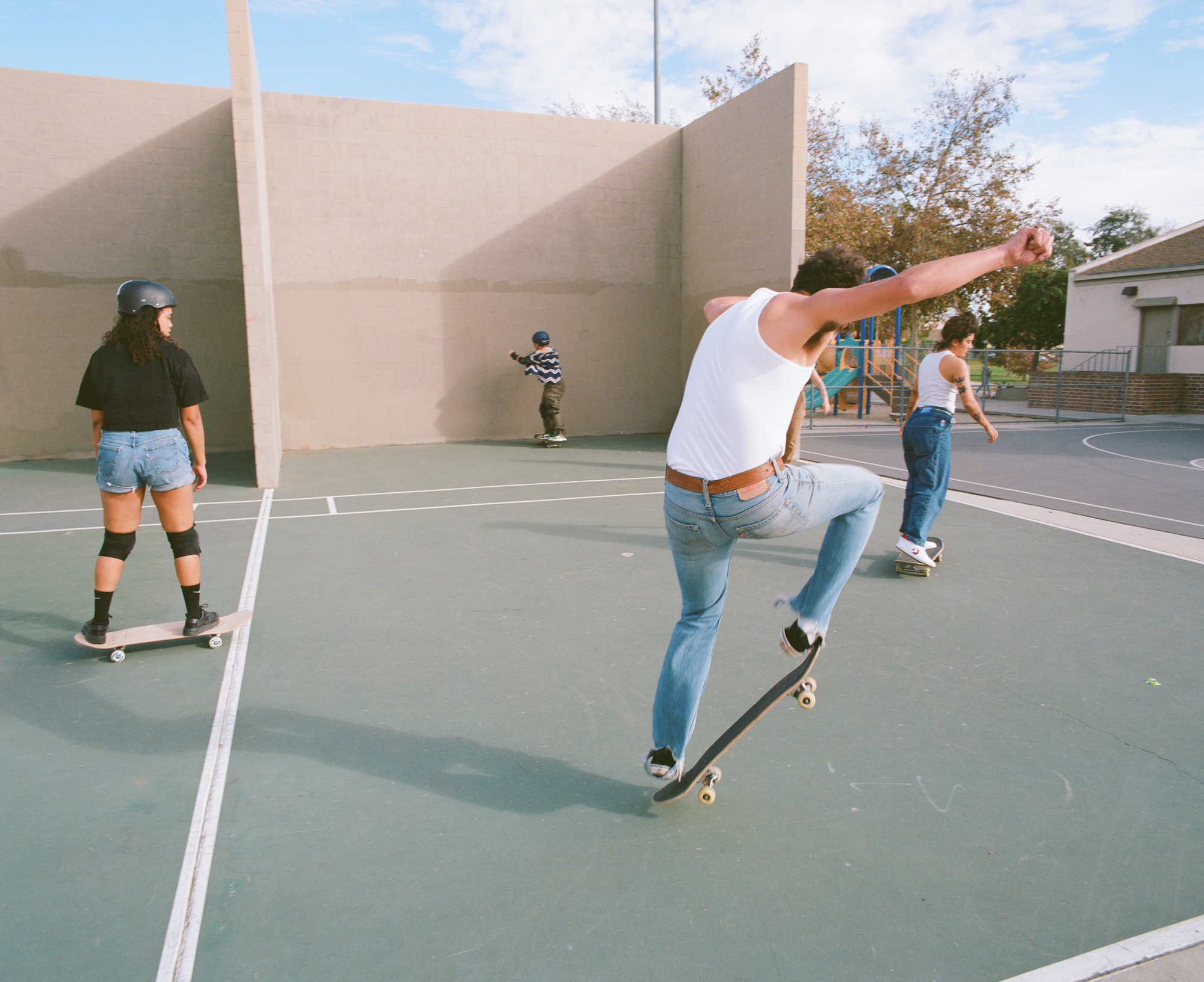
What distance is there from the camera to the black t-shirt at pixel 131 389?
13.3 ft

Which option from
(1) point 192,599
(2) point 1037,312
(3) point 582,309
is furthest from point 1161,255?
(1) point 192,599

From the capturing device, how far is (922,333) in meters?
→ 43.6

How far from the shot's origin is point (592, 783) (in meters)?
2.96

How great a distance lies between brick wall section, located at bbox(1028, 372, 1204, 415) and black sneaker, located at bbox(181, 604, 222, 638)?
20608 mm

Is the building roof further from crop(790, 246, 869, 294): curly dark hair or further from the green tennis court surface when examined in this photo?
crop(790, 246, 869, 294): curly dark hair

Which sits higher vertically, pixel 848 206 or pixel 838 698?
pixel 848 206

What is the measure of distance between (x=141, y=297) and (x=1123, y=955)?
15.4ft

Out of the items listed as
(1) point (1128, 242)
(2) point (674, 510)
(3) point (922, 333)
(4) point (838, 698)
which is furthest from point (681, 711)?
(1) point (1128, 242)

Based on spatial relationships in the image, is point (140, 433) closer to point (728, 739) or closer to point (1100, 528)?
point (728, 739)

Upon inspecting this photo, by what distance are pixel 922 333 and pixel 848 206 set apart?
2026 centimetres

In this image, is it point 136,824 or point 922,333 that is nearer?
point 136,824

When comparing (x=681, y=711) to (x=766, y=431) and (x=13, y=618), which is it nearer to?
(x=766, y=431)

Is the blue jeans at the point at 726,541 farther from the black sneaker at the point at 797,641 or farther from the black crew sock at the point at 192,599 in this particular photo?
the black crew sock at the point at 192,599

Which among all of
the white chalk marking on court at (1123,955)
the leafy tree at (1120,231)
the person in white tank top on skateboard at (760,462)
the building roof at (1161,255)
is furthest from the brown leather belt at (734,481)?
the leafy tree at (1120,231)
